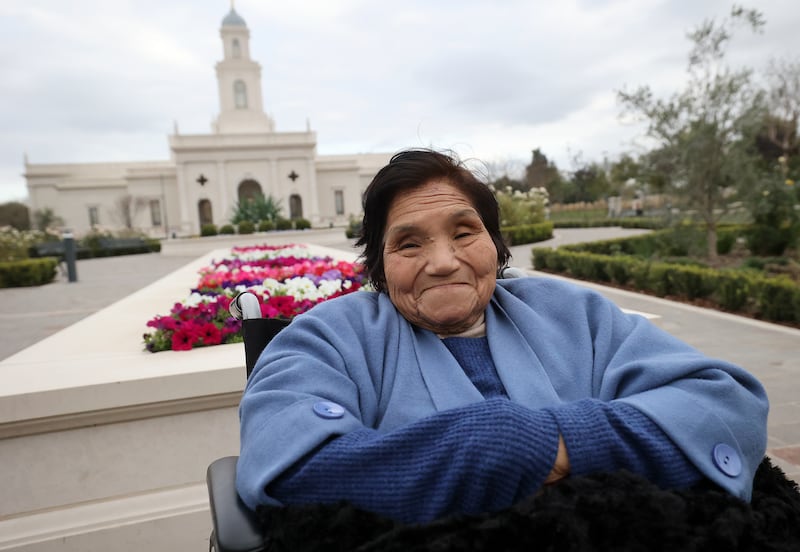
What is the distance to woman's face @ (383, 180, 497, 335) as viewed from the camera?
1430 mm

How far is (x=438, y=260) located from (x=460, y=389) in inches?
13.5

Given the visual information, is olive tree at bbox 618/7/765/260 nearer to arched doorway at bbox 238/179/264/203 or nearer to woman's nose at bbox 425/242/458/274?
woman's nose at bbox 425/242/458/274

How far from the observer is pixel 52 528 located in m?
1.97

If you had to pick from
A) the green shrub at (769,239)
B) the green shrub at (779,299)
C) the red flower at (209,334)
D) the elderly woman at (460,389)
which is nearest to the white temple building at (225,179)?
the green shrub at (769,239)

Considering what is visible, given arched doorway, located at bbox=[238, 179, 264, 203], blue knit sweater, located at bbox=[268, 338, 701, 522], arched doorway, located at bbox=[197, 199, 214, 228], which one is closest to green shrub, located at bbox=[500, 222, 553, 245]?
blue knit sweater, located at bbox=[268, 338, 701, 522]

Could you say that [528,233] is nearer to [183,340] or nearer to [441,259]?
[183,340]

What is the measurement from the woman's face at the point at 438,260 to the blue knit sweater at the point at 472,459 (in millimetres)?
441

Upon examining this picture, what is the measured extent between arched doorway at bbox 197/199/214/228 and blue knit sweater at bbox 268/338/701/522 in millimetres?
40658

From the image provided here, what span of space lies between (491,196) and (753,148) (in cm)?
1120

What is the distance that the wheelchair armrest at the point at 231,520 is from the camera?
39.0 inches

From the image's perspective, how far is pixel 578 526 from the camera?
0.88m

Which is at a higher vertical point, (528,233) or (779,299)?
(528,233)

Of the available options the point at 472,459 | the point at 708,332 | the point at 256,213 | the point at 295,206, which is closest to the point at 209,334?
the point at 472,459

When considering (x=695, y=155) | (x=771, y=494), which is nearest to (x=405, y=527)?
(x=771, y=494)
